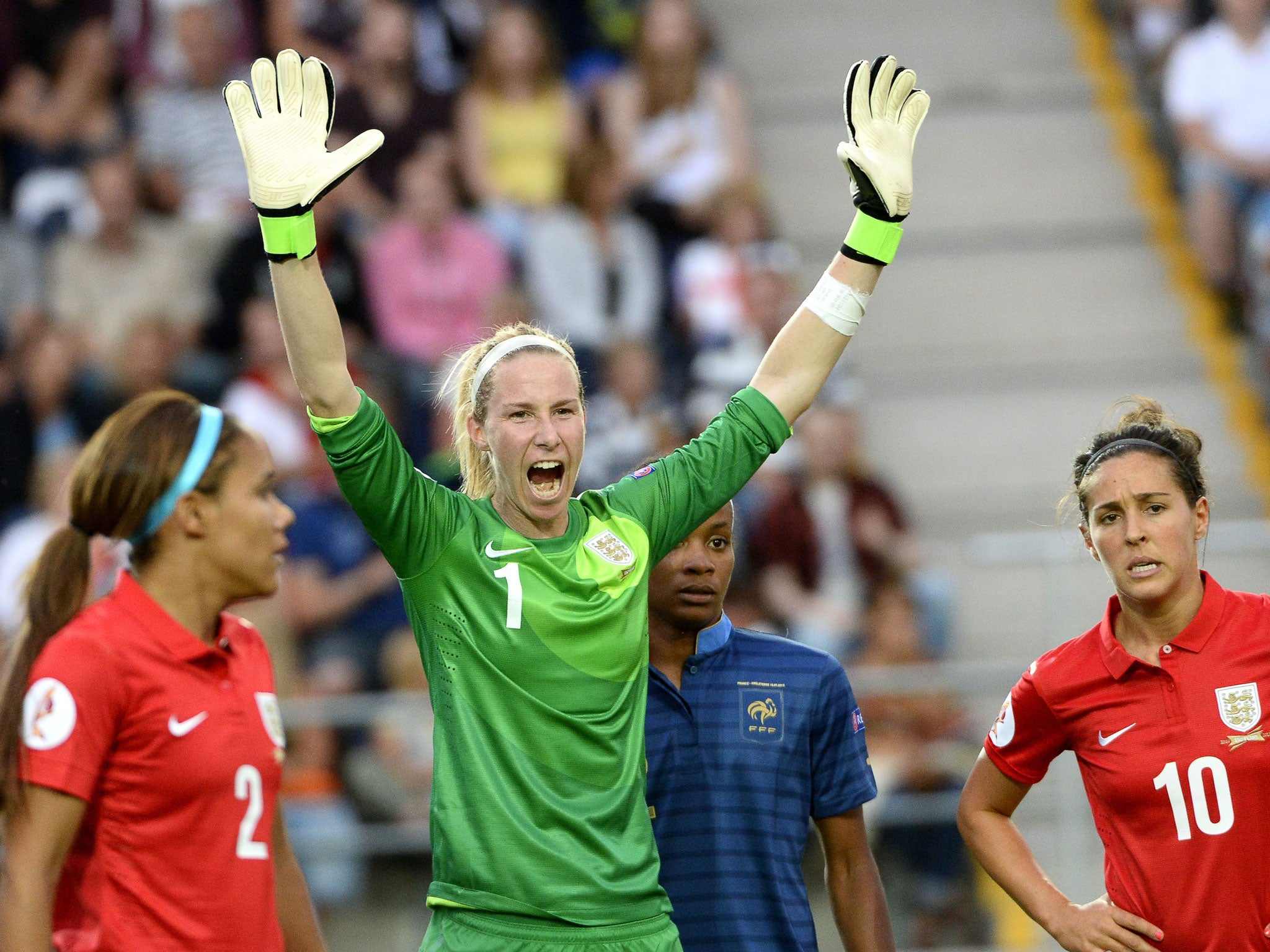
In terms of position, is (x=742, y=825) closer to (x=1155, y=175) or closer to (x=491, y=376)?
(x=491, y=376)

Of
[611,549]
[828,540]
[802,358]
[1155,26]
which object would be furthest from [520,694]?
[1155,26]

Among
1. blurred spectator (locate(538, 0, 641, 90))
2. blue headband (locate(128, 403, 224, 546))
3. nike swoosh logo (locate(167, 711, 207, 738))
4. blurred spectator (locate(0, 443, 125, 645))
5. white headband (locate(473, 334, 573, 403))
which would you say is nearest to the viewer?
nike swoosh logo (locate(167, 711, 207, 738))

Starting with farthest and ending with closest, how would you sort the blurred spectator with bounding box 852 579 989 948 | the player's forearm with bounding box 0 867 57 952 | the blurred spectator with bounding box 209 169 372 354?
the blurred spectator with bounding box 209 169 372 354 → the blurred spectator with bounding box 852 579 989 948 → the player's forearm with bounding box 0 867 57 952

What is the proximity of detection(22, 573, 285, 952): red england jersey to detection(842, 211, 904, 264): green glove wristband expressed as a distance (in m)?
1.55

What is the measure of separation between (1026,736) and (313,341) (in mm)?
1699

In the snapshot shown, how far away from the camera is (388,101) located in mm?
8578

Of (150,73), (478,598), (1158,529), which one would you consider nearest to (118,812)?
(478,598)

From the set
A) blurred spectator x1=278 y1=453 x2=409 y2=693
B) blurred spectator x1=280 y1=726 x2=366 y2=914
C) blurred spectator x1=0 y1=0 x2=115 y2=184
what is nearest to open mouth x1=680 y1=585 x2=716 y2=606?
blurred spectator x1=280 y1=726 x2=366 y2=914

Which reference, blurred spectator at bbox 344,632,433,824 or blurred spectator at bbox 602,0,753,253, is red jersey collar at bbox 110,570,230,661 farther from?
blurred spectator at bbox 602,0,753,253

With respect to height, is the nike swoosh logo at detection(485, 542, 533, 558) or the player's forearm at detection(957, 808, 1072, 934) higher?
the nike swoosh logo at detection(485, 542, 533, 558)

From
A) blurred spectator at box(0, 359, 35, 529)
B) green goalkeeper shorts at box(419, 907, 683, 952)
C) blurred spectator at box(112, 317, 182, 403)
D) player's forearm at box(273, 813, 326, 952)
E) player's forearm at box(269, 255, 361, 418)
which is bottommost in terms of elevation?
green goalkeeper shorts at box(419, 907, 683, 952)

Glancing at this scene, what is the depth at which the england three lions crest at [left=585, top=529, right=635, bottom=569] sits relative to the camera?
10.9 ft

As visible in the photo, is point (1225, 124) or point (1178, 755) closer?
point (1178, 755)

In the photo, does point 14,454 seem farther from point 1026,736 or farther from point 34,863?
point 1026,736
